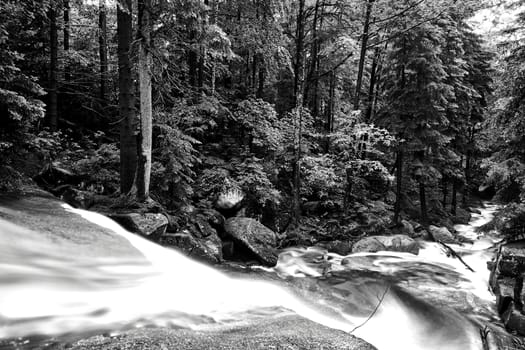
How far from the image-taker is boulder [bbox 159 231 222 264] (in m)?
7.85

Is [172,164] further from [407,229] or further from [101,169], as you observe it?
[407,229]

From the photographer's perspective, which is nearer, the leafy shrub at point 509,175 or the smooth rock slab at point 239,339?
the smooth rock slab at point 239,339

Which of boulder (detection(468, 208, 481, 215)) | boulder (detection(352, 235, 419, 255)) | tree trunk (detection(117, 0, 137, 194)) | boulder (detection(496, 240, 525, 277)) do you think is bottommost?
boulder (detection(468, 208, 481, 215))

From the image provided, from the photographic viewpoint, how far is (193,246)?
26.6ft

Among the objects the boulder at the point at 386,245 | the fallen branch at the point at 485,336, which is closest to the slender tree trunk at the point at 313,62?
the boulder at the point at 386,245

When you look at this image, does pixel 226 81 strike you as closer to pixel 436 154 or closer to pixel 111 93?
pixel 111 93

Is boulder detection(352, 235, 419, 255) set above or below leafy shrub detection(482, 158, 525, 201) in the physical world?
below

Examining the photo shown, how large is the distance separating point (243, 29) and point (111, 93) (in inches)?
329

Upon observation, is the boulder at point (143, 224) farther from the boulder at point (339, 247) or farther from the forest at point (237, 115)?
the boulder at point (339, 247)

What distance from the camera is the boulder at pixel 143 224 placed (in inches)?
294

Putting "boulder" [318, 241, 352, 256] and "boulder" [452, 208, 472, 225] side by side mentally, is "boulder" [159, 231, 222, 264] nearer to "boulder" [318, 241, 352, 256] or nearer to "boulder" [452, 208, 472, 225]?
"boulder" [318, 241, 352, 256]

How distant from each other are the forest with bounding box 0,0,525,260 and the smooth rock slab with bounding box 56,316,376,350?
16.4ft

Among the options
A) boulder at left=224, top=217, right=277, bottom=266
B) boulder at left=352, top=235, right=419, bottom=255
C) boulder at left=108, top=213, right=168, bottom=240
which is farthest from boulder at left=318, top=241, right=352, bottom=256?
boulder at left=108, top=213, right=168, bottom=240

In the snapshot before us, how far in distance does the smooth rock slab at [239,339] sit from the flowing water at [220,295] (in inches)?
16.6
